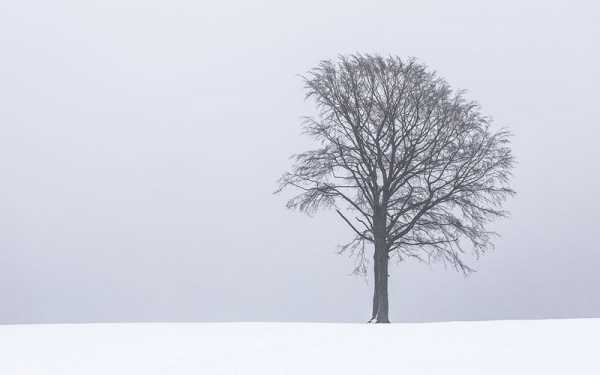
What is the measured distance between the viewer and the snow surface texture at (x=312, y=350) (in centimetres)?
Answer: 1554

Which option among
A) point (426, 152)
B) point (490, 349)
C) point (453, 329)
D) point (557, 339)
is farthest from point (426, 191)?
point (490, 349)

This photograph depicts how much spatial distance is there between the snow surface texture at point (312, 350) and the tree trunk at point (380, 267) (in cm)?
679

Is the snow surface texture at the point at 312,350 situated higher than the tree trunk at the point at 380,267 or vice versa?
the tree trunk at the point at 380,267

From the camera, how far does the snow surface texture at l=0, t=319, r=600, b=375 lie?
15.5 meters

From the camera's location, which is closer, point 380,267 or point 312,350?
point 312,350

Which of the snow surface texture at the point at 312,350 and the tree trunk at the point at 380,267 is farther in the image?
the tree trunk at the point at 380,267

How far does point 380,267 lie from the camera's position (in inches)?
1296

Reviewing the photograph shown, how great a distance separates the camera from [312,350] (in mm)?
18375

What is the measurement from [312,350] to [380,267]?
14837mm

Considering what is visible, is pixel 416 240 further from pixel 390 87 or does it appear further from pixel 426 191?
pixel 390 87

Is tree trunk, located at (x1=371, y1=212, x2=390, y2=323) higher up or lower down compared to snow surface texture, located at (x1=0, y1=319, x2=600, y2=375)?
higher up

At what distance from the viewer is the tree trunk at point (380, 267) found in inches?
1284

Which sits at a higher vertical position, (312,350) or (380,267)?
(380,267)

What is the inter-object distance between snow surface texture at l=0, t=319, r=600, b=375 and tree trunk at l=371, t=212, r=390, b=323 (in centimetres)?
679
